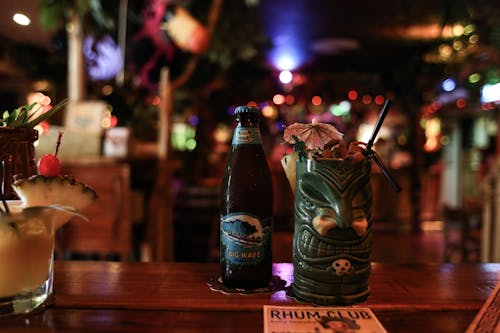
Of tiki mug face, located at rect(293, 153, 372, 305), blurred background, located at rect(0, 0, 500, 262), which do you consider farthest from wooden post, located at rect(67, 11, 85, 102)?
tiki mug face, located at rect(293, 153, 372, 305)

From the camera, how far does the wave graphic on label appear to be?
78 cm

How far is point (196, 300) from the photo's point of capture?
0.75 meters

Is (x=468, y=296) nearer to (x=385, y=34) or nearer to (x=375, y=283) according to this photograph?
(x=375, y=283)

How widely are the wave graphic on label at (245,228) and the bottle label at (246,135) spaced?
0.17 m

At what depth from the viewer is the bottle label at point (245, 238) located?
785 mm

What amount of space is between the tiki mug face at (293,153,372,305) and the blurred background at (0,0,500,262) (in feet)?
0.52

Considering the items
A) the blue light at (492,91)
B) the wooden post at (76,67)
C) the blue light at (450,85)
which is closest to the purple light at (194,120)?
the wooden post at (76,67)

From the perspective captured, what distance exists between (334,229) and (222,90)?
504cm

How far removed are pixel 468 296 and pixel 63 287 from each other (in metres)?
0.82

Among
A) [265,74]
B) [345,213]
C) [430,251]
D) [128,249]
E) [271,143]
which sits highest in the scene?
[265,74]

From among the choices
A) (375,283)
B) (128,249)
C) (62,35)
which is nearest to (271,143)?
(62,35)

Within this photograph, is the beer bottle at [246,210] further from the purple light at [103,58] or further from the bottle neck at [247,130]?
the purple light at [103,58]

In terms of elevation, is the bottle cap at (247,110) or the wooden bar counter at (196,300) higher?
the bottle cap at (247,110)

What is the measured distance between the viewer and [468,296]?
0.79m
